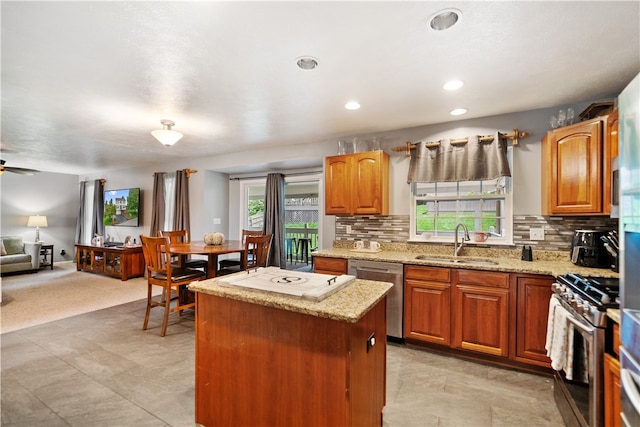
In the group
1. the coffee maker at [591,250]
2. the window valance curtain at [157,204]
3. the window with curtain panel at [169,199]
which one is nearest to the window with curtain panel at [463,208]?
the coffee maker at [591,250]

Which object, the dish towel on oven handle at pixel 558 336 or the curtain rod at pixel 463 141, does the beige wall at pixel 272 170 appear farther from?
the dish towel on oven handle at pixel 558 336

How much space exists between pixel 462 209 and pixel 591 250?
1176 millimetres

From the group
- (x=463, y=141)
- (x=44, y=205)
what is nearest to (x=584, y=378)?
(x=463, y=141)

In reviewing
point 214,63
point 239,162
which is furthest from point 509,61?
point 239,162

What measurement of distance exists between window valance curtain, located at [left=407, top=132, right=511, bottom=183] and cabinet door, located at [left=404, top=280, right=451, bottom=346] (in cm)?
121

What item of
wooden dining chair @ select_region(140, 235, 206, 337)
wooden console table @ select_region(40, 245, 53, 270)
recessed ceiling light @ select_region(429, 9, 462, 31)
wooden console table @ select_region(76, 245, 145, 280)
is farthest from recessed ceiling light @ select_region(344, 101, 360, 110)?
wooden console table @ select_region(40, 245, 53, 270)

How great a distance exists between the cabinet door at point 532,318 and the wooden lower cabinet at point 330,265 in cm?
160

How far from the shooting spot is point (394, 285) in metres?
2.96

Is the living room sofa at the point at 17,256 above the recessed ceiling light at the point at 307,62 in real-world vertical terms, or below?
below

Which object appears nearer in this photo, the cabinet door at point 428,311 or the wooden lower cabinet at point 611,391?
the wooden lower cabinet at point 611,391

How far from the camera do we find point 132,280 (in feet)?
18.8

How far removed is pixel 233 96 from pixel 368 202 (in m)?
1.82

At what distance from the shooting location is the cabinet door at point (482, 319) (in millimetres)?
2512

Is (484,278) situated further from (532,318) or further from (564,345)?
(564,345)
